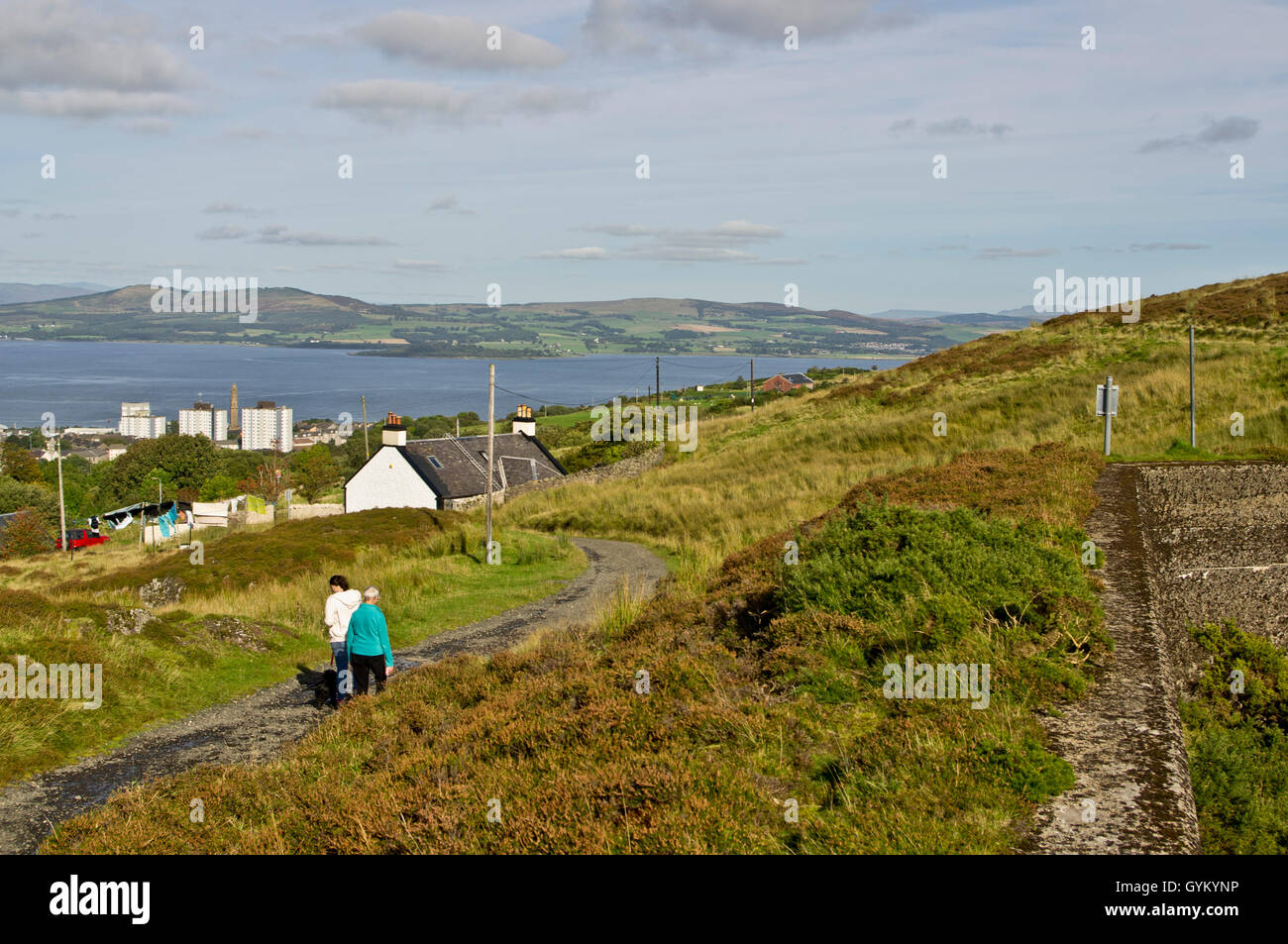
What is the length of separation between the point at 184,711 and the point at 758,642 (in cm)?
708

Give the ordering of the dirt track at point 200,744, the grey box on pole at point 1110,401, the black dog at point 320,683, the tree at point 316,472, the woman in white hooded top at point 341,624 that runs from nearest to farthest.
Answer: the dirt track at point 200,744 < the woman in white hooded top at point 341,624 < the black dog at point 320,683 < the grey box on pole at point 1110,401 < the tree at point 316,472

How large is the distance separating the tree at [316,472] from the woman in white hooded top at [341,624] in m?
84.3

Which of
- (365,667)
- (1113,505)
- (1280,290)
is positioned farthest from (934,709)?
(1280,290)

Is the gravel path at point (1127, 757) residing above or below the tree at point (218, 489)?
above

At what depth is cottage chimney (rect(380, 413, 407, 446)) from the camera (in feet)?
151

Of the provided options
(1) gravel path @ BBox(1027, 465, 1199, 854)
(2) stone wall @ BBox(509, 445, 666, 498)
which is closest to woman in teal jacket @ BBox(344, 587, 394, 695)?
(1) gravel path @ BBox(1027, 465, 1199, 854)

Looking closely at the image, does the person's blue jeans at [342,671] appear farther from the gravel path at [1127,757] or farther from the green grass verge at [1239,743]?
the green grass verge at [1239,743]

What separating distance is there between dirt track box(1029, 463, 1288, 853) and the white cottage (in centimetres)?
3472

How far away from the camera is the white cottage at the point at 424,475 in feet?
148

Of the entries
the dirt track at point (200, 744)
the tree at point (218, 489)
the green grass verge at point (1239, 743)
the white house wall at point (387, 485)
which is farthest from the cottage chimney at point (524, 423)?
the green grass verge at point (1239, 743)

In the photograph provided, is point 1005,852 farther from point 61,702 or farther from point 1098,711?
point 61,702

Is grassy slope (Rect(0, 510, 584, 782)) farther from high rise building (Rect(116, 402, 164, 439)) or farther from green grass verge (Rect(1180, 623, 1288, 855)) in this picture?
high rise building (Rect(116, 402, 164, 439))
